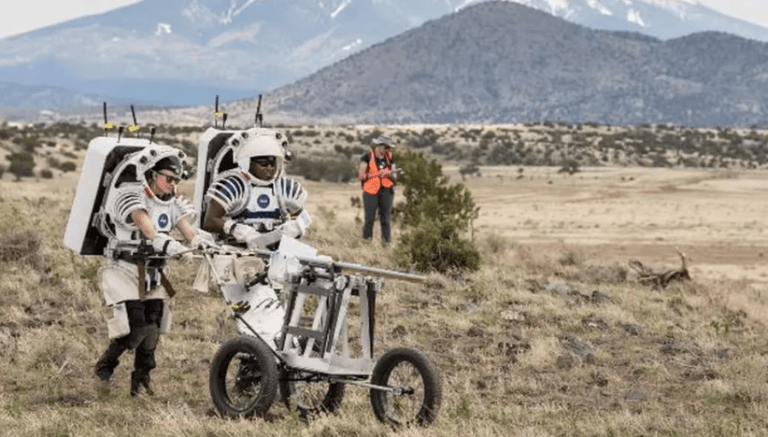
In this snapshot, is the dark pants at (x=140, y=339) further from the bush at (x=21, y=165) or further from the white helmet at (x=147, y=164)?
the bush at (x=21, y=165)

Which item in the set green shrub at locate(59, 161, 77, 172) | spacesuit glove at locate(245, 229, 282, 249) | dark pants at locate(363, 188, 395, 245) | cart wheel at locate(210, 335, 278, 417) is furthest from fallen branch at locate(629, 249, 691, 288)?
green shrub at locate(59, 161, 77, 172)

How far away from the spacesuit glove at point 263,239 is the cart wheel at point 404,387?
140 cm

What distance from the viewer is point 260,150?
921 cm

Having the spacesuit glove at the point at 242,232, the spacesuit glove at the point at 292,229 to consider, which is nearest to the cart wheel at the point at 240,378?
the spacesuit glove at the point at 242,232

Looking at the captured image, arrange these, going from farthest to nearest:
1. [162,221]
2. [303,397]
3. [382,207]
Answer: [382,207] < [162,221] < [303,397]

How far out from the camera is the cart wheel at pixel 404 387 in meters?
7.84

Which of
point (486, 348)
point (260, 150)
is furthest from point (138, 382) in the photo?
point (486, 348)

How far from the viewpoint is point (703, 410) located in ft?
32.4

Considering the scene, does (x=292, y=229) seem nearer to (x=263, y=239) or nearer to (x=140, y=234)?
(x=263, y=239)

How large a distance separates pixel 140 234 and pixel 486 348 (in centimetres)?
422

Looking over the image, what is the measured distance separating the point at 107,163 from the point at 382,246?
10.7m

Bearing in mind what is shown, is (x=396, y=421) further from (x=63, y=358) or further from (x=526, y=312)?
(x=526, y=312)

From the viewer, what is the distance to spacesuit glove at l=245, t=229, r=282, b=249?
357 inches

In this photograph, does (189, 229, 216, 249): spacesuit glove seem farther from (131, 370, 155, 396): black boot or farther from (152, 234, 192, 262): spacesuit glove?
(131, 370, 155, 396): black boot
